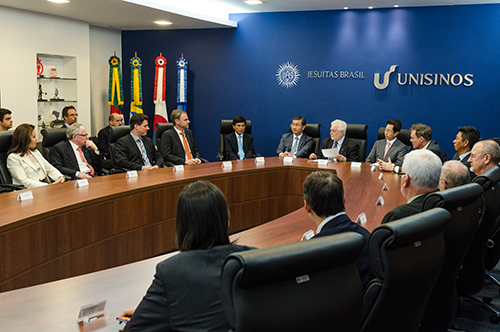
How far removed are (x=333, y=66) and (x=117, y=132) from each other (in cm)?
393

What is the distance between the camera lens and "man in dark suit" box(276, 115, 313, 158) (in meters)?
6.55

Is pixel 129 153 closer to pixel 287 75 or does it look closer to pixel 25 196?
pixel 25 196

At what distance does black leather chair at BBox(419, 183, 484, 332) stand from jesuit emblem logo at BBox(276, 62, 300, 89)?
6.22m

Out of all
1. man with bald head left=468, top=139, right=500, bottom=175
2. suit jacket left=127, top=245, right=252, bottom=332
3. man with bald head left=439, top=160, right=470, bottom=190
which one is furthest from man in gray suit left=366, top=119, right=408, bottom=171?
suit jacket left=127, top=245, right=252, bottom=332

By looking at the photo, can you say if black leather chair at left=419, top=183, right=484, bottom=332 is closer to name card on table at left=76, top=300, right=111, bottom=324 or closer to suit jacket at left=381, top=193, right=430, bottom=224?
suit jacket at left=381, top=193, right=430, bottom=224

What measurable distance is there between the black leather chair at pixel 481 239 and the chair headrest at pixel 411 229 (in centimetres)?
133

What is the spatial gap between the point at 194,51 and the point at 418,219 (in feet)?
25.9

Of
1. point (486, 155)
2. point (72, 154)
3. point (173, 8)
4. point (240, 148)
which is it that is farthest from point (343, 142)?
point (72, 154)

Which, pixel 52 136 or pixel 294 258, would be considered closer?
pixel 294 258

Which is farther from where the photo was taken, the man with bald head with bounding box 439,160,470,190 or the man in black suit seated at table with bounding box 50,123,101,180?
the man in black suit seated at table with bounding box 50,123,101,180

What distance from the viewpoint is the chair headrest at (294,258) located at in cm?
88

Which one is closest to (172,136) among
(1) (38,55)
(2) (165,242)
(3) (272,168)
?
(3) (272,168)

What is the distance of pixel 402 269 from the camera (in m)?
1.30

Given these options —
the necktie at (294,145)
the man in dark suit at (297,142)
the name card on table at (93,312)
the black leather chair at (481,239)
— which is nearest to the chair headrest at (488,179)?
the black leather chair at (481,239)
